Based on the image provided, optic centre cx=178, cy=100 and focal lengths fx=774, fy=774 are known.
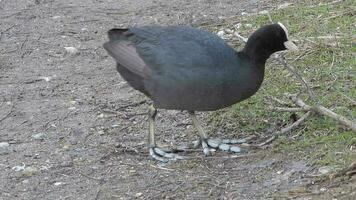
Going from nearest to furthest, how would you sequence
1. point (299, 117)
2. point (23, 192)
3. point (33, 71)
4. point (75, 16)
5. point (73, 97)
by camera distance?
point (23, 192) → point (299, 117) → point (73, 97) → point (33, 71) → point (75, 16)

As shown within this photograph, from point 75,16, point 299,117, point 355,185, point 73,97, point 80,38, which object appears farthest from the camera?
point 75,16

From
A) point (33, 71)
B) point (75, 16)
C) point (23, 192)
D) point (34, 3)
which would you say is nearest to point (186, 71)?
point (23, 192)

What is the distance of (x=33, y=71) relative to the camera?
6676mm

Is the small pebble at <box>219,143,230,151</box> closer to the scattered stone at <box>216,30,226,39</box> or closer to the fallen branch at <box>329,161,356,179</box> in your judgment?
the fallen branch at <box>329,161,356,179</box>

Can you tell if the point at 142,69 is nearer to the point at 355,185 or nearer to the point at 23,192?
the point at 23,192

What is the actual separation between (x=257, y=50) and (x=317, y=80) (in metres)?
1.03

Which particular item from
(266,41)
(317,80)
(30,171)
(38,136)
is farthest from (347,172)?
(38,136)

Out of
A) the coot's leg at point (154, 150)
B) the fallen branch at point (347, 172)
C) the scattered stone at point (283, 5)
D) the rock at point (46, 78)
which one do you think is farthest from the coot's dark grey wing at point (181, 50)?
the scattered stone at point (283, 5)

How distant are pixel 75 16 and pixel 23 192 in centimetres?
376

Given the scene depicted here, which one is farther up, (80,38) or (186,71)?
(186,71)

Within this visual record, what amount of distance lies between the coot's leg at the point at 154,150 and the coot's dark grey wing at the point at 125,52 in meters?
0.31

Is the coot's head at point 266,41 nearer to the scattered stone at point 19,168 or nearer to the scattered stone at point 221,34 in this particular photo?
the scattered stone at point 19,168

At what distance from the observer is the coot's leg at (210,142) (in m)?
4.91

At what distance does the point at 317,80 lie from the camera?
5625 mm
